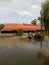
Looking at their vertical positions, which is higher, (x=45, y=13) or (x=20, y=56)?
(x=45, y=13)

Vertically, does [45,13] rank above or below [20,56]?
above

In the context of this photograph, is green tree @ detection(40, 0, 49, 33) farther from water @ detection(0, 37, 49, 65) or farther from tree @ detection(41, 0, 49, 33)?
water @ detection(0, 37, 49, 65)

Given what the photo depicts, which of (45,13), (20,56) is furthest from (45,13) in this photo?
(20,56)

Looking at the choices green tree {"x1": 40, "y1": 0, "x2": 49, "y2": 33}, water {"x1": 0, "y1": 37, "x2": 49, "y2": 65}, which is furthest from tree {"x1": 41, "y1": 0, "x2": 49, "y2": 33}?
water {"x1": 0, "y1": 37, "x2": 49, "y2": 65}

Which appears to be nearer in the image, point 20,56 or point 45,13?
point 20,56

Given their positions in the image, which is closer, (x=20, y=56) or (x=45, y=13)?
(x=20, y=56)

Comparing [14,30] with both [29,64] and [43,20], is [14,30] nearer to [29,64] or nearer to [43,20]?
[43,20]

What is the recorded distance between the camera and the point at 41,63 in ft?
60.3

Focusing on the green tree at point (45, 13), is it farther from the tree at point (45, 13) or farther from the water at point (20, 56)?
the water at point (20, 56)

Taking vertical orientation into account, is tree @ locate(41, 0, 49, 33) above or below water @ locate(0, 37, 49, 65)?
above

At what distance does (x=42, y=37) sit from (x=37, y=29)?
26.8 metres

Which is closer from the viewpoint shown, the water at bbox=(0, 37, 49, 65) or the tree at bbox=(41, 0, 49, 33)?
the water at bbox=(0, 37, 49, 65)

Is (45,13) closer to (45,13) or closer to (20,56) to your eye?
(45,13)

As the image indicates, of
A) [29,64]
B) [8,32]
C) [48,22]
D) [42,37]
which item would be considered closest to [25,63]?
[29,64]
